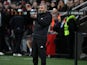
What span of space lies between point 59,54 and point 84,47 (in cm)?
133

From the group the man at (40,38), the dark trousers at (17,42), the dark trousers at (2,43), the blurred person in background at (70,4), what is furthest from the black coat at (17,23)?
the man at (40,38)

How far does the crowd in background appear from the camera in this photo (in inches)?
718

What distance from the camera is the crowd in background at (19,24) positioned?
18234 mm

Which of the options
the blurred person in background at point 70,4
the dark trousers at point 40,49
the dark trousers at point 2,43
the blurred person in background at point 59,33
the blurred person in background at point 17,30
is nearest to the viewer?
the dark trousers at point 40,49

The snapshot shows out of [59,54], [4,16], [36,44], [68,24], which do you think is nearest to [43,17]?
[36,44]

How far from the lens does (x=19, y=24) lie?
18.2 metres

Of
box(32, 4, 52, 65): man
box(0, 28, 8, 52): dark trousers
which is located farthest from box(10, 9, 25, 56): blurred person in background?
box(32, 4, 52, 65): man

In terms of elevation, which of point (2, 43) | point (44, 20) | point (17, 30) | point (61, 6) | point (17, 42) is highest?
point (61, 6)

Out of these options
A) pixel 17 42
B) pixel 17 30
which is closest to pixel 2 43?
pixel 17 42

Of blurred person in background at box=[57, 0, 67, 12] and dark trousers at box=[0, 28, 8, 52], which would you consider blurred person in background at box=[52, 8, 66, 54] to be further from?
dark trousers at box=[0, 28, 8, 52]

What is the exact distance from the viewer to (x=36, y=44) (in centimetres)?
1207

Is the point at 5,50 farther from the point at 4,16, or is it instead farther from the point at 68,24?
the point at 68,24

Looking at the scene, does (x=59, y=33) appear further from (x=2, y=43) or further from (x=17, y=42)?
(x=2, y=43)

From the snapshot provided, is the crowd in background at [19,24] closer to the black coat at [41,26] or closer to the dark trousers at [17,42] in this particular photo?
the dark trousers at [17,42]
